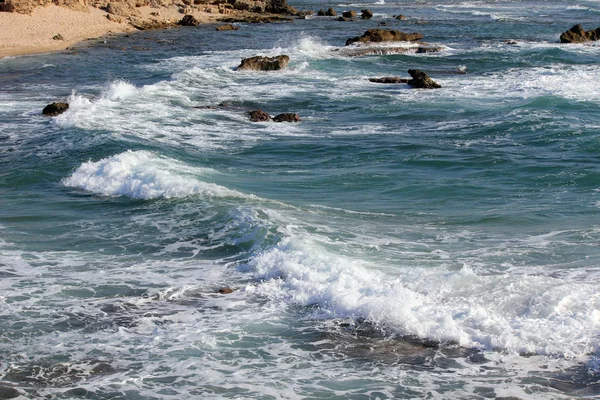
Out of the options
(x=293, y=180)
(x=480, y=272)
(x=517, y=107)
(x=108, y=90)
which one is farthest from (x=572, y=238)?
(x=108, y=90)

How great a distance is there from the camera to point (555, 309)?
8977 mm

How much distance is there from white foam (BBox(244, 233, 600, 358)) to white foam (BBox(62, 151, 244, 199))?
352cm

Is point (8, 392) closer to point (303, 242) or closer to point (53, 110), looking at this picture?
point (303, 242)

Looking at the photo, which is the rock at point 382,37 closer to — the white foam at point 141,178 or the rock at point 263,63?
the rock at point 263,63

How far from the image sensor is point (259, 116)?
2103 cm

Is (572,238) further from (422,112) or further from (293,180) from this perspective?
(422,112)

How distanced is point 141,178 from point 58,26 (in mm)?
27006

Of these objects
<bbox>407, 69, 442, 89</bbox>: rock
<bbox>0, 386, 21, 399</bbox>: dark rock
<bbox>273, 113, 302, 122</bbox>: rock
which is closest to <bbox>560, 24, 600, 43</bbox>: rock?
<bbox>407, 69, 442, 89</bbox>: rock

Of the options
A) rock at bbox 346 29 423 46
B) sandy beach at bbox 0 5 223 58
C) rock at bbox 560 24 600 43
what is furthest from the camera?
rock at bbox 346 29 423 46

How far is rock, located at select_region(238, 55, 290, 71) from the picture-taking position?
97.4 feet

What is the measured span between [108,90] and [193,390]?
740 inches

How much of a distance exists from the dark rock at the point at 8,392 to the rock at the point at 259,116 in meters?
14.0

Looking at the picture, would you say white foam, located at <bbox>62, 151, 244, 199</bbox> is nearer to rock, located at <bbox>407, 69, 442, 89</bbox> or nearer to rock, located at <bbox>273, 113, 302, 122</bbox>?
rock, located at <bbox>273, 113, 302, 122</bbox>

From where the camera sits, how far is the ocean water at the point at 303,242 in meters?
8.00
